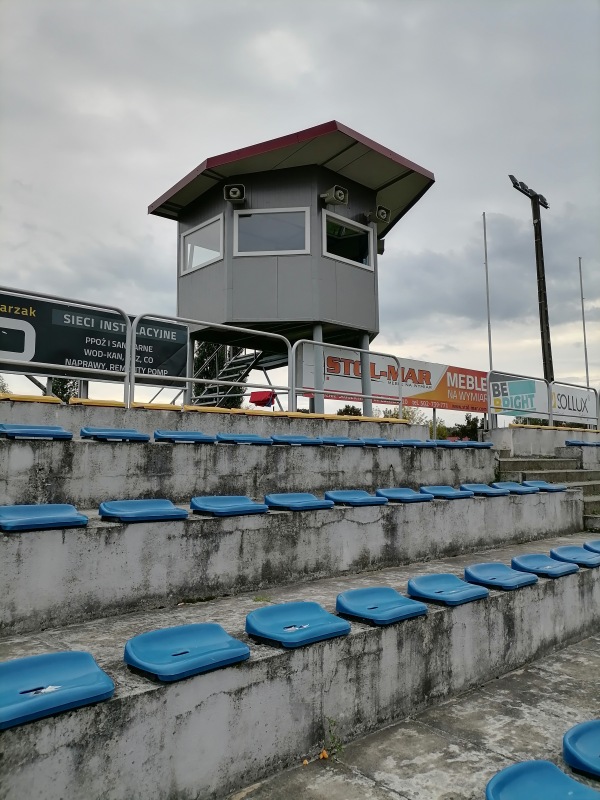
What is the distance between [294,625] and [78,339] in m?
4.74

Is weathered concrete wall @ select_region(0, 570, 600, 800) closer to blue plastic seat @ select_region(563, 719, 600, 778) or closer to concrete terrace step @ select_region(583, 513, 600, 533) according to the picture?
blue plastic seat @ select_region(563, 719, 600, 778)

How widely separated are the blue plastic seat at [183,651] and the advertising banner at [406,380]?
7.24 metres

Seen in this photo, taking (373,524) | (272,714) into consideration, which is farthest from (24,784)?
(373,524)

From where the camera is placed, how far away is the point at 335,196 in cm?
1082

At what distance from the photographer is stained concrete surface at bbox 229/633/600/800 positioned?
6.95 feet

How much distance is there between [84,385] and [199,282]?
568 cm

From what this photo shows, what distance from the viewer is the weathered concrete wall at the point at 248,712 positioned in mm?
1753

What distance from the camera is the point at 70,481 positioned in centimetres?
400

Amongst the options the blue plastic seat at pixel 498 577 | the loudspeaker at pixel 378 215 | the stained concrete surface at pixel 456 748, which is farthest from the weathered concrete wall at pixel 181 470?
the loudspeaker at pixel 378 215

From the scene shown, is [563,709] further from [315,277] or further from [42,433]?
[315,277]

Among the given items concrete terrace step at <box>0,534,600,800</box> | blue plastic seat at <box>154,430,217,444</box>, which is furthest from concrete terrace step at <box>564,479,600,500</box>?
blue plastic seat at <box>154,430,217,444</box>

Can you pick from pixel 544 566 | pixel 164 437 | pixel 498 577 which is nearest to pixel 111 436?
pixel 164 437

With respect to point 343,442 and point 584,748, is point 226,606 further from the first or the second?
point 343,442

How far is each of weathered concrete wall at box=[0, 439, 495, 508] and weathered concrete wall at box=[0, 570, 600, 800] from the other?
2.11 meters
